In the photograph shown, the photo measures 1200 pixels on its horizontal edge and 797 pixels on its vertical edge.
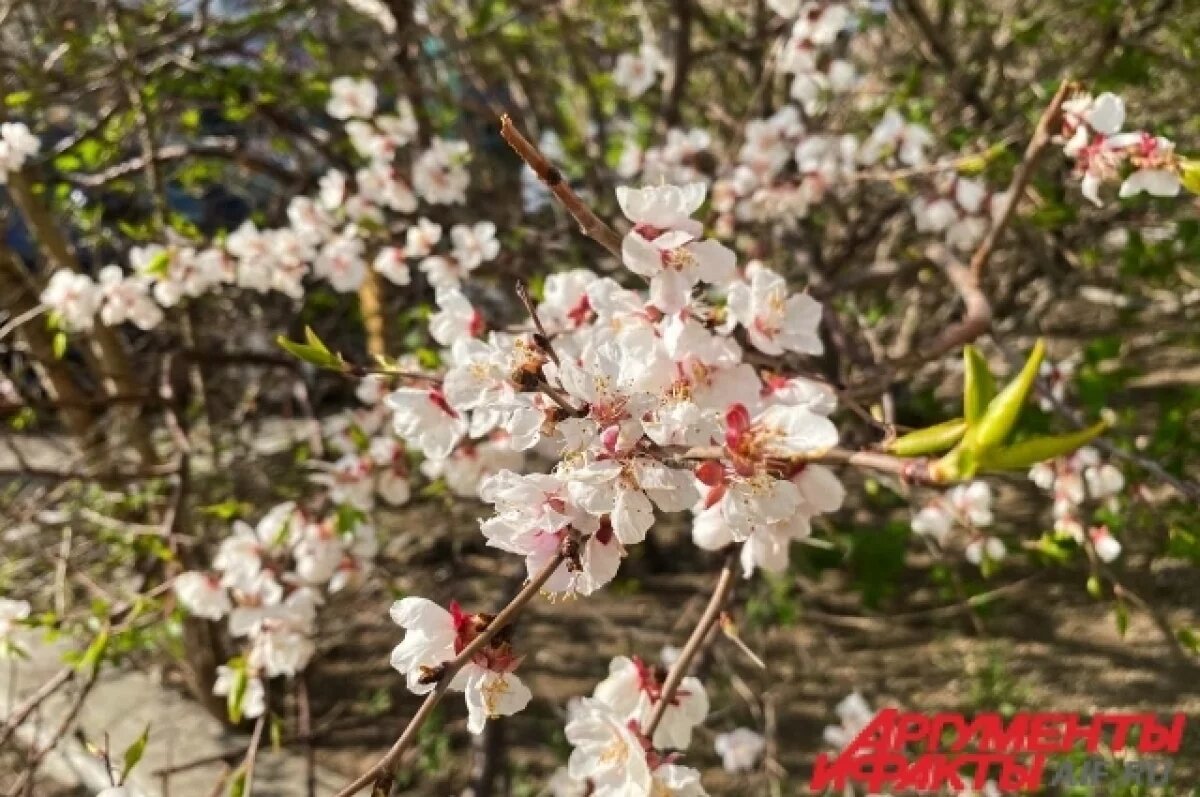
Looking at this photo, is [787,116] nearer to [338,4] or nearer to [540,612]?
[338,4]

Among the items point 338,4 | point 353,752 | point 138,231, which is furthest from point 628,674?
point 338,4

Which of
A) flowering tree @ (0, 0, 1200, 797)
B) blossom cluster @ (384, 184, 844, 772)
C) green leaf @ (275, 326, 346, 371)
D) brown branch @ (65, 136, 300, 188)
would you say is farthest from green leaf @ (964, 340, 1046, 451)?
brown branch @ (65, 136, 300, 188)

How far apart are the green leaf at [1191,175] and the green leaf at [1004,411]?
859mm

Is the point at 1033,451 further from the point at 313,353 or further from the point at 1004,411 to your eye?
the point at 313,353

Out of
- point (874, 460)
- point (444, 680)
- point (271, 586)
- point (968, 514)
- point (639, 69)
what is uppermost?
point (639, 69)

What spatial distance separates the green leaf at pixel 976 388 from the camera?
26.6 inches

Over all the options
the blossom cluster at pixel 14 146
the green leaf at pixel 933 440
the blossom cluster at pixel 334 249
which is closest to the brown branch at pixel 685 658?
the green leaf at pixel 933 440

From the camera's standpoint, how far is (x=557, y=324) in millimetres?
1717

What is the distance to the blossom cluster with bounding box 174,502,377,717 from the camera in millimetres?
2143

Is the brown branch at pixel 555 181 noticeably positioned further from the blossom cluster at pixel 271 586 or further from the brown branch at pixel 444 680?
the blossom cluster at pixel 271 586

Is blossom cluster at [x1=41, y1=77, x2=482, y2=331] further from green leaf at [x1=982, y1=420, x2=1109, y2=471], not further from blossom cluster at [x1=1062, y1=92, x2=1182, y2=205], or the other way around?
green leaf at [x1=982, y1=420, x2=1109, y2=471]

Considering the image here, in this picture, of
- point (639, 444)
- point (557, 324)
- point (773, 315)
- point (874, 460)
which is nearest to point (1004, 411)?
point (874, 460)

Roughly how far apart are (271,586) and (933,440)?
188 centimetres

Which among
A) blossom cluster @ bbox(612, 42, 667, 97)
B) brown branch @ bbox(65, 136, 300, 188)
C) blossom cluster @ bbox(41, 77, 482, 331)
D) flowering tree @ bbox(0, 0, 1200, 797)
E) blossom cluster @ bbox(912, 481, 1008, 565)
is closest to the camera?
flowering tree @ bbox(0, 0, 1200, 797)
